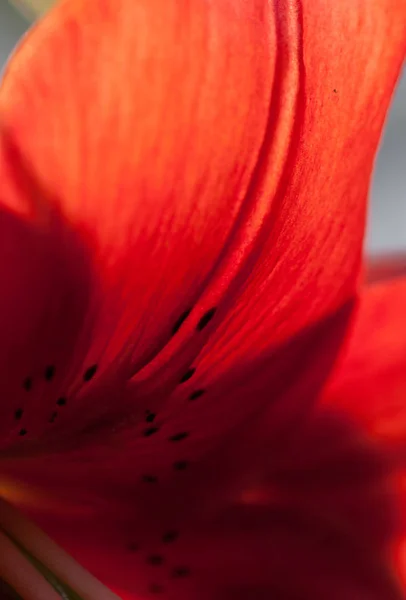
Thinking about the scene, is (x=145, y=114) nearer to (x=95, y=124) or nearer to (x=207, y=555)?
(x=95, y=124)

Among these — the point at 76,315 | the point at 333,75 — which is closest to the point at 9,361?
the point at 76,315

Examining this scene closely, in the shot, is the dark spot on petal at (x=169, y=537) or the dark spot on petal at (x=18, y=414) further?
the dark spot on petal at (x=169, y=537)

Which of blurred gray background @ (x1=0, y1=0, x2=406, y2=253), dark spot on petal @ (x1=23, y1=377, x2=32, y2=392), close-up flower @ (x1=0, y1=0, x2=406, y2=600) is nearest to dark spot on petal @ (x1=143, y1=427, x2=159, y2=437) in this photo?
close-up flower @ (x1=0, y1=0, x2=406, y2=600)

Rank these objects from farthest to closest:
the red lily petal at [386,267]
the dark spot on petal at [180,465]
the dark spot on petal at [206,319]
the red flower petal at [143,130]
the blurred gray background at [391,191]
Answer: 1. the blurred gray background at [391,191]
2. the red lily petal at [386,267]
3. the dark spot on petal at [180,465]
4. the dark spot on petal at [206,319]
5. the red flower petal at [143,130]

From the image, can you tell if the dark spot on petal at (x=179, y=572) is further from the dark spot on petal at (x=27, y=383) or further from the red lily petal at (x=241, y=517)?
the dark spot on petal at (x=27, y=383)

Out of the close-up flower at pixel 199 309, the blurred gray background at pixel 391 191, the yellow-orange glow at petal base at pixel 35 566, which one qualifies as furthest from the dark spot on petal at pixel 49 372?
the blurred gray background at pixel 391 191

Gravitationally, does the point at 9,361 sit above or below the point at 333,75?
below

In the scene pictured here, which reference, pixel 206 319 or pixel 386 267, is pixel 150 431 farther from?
pixel 386 267
